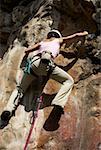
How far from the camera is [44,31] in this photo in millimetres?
12359

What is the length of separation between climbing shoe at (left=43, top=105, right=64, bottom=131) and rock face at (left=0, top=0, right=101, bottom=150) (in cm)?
10

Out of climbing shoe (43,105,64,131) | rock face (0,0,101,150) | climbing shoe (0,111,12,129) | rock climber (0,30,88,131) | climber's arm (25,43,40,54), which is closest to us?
A: rock face (0,0,101,150)

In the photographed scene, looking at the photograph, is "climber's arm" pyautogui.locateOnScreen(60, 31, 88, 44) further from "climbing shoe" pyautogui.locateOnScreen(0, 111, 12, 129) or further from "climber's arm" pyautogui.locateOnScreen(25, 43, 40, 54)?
"climbing shoe" pyautogui.locateOnScreen(0, 111, 12, 129)

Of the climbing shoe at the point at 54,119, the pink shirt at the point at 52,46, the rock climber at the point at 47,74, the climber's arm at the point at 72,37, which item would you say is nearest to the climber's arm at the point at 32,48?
the rock climber at the point at 47,74

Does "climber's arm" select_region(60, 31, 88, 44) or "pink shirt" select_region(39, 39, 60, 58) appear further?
"climber's arm" select_region(60, 31, 88, 44)

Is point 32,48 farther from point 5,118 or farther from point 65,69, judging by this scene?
point 5,118

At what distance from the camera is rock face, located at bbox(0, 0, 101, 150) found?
1012 centimetres

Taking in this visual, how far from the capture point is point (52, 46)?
433 inches

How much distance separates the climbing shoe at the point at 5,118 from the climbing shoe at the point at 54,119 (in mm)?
A: 981

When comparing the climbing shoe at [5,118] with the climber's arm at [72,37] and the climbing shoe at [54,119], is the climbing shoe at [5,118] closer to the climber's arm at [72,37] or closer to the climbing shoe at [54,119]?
the climbing shoe at [54,119]

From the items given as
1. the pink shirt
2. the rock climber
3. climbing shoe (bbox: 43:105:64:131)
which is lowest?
climbing shoe (bbox: 43:105:64:131)

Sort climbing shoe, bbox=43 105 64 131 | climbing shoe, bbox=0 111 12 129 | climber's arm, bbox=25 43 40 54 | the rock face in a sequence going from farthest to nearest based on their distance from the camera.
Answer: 1. climber's arm, bbox=25 43 40 54
2. climbing shoe, bbox=0 111 12 129
3. climbing shoe, bbox=43 105 64 131
4. the rock face

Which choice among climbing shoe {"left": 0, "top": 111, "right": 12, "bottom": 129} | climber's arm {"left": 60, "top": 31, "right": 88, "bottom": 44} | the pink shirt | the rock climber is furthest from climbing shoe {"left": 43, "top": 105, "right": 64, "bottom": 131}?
climber's arm {"left": 60, "top": 31, "right": 88, "bottom": 44}

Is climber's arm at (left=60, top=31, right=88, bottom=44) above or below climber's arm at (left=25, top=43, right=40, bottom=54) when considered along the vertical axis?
above
